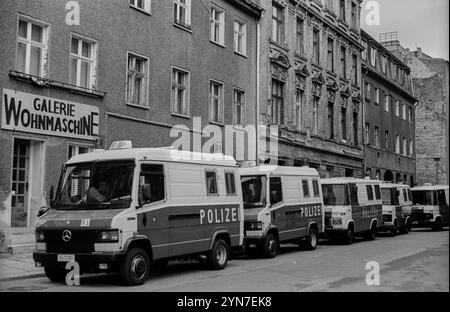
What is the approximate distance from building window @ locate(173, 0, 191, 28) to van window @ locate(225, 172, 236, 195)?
9039 millimetres

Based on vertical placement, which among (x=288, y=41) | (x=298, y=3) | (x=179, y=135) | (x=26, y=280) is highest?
(x=298, y=3)

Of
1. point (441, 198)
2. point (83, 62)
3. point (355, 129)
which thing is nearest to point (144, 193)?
point (83, 62)

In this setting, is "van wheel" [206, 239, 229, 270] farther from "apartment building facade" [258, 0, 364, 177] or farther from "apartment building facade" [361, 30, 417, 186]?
"apartment building facade" [361, 30, 417, 186]

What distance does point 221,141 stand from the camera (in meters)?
23.7

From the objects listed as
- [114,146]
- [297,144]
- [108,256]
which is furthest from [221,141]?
[108,256]

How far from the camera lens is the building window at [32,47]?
15.2 m

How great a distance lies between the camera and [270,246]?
15.8 m

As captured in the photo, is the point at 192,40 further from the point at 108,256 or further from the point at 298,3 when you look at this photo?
the point at 108,256

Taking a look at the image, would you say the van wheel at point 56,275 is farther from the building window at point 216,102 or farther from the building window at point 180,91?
the building window at point 216,102

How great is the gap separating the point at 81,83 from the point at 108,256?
822 cm

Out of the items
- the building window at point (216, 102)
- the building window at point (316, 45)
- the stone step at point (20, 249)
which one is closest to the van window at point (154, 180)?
the stone step at point (20, 249)

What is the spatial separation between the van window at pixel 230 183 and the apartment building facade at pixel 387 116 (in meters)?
26.6

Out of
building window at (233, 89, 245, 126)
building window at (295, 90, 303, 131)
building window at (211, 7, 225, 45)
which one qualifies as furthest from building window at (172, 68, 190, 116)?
building window at (295, 90, 303, 131)

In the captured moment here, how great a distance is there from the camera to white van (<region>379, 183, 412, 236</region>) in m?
25.5
